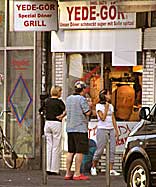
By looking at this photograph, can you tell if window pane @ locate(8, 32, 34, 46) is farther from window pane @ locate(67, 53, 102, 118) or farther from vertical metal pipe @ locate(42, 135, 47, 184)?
vertical metal pipe @ locate(42, 135, 47, 184)

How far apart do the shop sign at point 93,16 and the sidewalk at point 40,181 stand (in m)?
3.33

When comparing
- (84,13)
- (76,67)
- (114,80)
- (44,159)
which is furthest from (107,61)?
(44,159)

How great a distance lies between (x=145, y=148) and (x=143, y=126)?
51 cm

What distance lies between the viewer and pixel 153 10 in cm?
1644

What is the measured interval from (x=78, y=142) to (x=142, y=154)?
3.06 m

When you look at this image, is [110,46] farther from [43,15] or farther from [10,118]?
[10,118]

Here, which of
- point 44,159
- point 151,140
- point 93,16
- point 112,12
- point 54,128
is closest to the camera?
point 151,140

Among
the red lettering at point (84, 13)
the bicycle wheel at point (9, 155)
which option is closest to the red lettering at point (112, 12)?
the red lettering at point (84, 13)

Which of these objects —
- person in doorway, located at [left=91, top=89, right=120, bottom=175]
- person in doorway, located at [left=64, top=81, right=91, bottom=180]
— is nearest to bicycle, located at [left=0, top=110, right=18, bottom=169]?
person in doorway, located at [left=91, top=89, right=120, bottom=175]

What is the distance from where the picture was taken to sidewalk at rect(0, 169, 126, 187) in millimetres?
15672

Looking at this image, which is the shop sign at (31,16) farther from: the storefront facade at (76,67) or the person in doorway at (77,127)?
the person in doorway at (77,127)

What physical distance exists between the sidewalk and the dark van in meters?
1.98

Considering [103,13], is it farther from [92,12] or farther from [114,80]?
[114,80]

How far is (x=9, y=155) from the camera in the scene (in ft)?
64.0
